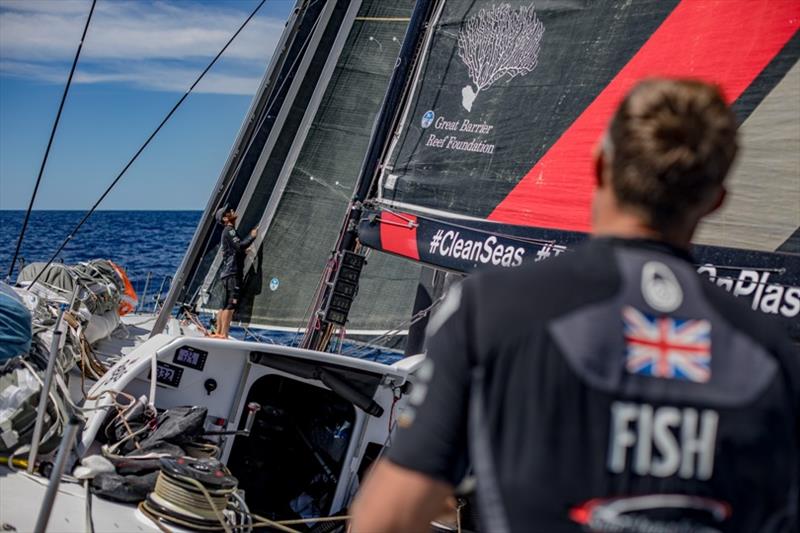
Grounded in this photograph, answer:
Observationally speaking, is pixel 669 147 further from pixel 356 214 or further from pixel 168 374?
pixel 356 214

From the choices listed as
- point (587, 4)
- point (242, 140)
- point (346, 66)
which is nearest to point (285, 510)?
point (242, 140)

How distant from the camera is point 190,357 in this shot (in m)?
4.70

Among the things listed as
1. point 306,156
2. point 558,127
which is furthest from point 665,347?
point 306,156

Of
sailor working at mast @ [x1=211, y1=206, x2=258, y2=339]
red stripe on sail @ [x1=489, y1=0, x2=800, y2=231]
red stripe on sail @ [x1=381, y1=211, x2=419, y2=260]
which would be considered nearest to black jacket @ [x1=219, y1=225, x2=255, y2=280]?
sailor working at mast @ [x1=211, y1=206, x2=258, y2=339]

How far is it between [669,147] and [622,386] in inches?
11.1

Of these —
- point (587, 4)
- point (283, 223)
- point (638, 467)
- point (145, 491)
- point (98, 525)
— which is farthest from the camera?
point (283, 223)

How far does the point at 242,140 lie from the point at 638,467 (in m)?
5.60

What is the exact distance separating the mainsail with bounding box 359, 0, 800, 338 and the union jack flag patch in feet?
8.98

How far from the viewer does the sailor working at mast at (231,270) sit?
22.7 feet

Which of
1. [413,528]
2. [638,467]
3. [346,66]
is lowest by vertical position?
[413,528]

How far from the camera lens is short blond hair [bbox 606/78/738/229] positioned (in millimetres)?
1052

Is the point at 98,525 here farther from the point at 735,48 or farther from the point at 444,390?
the point at 735,48

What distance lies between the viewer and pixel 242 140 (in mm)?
6336

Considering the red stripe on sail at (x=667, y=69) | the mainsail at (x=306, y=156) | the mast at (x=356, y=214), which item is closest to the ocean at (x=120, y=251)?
the mainsail at (x=306, y=156)
